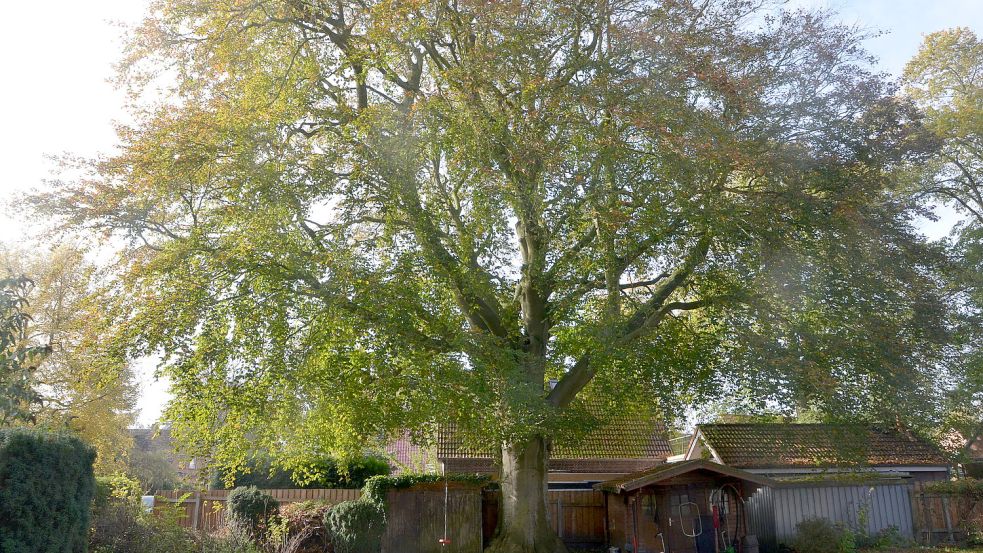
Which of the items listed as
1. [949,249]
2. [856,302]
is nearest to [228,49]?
[856,302]

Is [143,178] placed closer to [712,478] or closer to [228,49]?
[228,49]

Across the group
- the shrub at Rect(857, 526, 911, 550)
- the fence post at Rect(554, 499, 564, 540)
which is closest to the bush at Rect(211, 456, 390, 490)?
the fence post at Rect(554, 499, 564, 540)

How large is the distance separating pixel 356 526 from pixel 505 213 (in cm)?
918

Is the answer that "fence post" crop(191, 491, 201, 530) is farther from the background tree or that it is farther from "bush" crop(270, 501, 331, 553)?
the background tree

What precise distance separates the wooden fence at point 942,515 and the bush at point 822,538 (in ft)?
10.3

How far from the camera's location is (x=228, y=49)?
14664mm

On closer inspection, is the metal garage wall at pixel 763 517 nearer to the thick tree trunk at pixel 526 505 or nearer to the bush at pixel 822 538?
the bush at pixel 822 538

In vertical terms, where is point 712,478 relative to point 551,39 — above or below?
below

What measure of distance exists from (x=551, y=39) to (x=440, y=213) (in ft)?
15.0

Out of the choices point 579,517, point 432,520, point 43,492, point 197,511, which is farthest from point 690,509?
point 43,492

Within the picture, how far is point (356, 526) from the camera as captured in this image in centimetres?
1853

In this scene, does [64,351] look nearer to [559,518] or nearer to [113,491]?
[113,491]

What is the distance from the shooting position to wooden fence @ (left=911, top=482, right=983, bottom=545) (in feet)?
65.9

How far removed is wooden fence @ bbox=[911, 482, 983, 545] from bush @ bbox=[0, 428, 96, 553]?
21110mm
